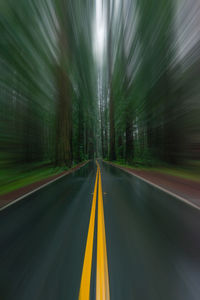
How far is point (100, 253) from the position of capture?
243 centimetres

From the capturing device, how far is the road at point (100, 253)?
70.2 inches

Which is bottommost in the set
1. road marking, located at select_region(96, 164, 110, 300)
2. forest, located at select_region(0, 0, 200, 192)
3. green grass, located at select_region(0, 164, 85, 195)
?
green grass, located at select_region(0, 164, 85, 195)

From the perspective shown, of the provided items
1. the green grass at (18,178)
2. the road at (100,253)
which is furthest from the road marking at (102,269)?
the green grass at (18,178)

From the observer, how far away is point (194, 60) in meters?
12.1

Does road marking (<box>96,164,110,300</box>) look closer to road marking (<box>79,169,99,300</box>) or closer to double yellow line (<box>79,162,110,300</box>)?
double yellow line (<box>79,162,110,300</box>)

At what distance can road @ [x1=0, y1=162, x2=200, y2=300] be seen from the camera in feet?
5.85

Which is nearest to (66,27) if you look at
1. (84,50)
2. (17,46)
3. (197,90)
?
(84,50)

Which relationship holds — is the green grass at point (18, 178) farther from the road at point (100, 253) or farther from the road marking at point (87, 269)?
the road marking at point (87, 269)

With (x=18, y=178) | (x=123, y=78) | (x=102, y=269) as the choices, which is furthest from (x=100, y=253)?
(x=123, y=78)

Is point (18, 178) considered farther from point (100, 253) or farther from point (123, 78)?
point (123, 78)

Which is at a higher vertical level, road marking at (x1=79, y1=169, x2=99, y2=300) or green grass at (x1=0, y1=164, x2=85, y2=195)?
road marking at (x1=79, y1=169, x2=99, y2=300)

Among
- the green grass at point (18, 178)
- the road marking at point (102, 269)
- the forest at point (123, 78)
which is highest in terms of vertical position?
the forest at point (123, 78)

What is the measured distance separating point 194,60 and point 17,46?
13432 mm

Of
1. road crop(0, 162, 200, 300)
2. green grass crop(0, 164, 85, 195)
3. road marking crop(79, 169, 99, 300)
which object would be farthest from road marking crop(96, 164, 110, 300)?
green grass crop(0, 164, 85, 195)
